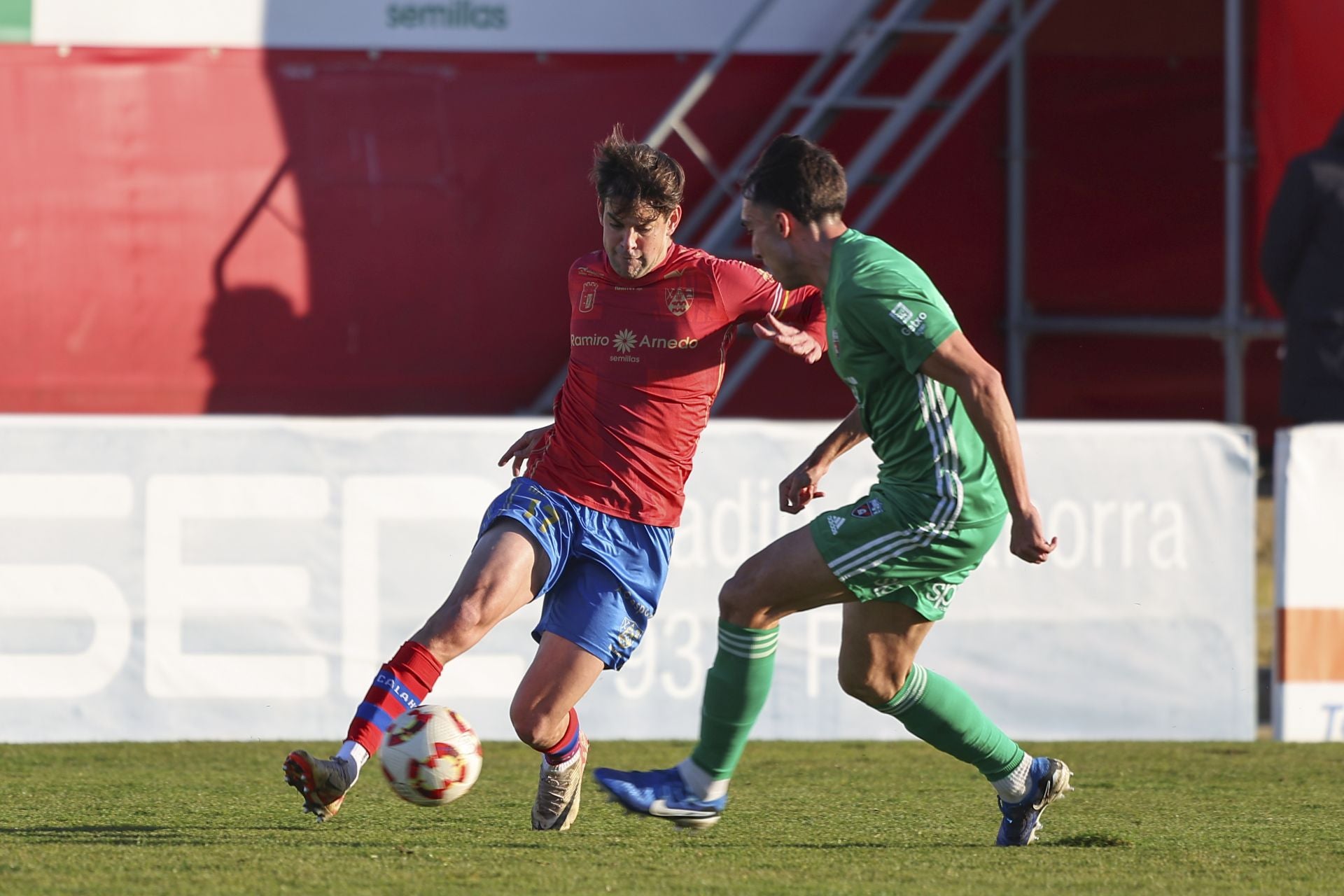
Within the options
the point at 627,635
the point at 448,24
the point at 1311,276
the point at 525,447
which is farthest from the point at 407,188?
the point at 627,635

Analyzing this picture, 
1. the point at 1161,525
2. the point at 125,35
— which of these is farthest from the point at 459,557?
the point at 125,35

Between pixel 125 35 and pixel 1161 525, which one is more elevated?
pixel 125 35

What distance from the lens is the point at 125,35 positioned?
1098cm

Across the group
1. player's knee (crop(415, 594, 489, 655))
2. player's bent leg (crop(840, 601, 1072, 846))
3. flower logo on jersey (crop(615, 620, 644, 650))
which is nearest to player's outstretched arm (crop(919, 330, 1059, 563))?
player's bent leg (crop(840, 601, 1072, 846))

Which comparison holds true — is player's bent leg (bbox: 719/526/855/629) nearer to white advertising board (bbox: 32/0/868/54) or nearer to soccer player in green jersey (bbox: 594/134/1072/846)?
soccer player in green jersey (bbox: 594/134/1072/846)

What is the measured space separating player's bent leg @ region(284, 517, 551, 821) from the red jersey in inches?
11.7

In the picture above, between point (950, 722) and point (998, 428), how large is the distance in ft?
3.11

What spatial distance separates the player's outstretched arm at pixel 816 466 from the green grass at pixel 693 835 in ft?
3.11

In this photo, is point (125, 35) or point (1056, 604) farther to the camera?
point (125, 35)

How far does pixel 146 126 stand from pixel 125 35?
536 mm

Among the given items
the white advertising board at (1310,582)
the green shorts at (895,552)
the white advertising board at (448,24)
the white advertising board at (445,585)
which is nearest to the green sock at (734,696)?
the green shorts at (895,552)

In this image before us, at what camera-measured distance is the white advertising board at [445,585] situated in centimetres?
745

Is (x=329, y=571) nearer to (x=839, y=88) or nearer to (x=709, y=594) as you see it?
(x=709, y=594)

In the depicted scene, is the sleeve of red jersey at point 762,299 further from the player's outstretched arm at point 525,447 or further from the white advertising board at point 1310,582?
the white advertising board at point 1310,582
